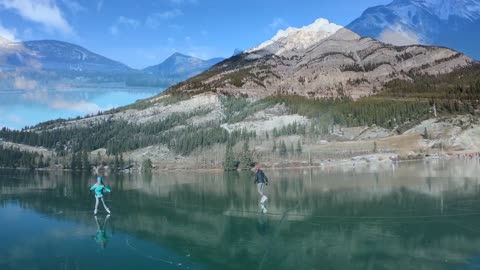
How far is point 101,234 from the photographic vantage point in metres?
23.4

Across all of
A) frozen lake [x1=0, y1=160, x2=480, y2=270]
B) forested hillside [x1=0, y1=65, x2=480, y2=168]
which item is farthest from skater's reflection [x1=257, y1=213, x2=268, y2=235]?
forested hillside [x1=0, y1=65, x2=480, y2=168]

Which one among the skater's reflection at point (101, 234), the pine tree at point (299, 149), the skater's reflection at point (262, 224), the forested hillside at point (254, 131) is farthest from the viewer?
Answer: the forested hillside at point (254, 131)

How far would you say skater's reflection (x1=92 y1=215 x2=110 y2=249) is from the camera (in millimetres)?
21219

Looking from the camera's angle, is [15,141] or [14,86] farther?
[15,141]

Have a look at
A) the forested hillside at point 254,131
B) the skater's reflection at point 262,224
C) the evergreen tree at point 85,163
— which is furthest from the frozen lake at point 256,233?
the forested hillside at point 254,131

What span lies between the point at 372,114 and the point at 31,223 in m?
149

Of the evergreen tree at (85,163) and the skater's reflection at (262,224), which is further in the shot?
the evergreen tree at (85,163)

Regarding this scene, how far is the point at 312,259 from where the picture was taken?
1752 centimetres

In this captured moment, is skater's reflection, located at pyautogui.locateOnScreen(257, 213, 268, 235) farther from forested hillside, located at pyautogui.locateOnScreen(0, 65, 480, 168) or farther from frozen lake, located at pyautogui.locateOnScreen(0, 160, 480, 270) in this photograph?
forested hillside, located at pyautogui.locateOnScreen(0, 65, 480, 168)

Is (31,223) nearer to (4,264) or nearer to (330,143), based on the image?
(4,264)

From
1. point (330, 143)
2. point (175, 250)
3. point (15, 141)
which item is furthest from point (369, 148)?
point (15, 141)

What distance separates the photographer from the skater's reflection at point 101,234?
2122cm

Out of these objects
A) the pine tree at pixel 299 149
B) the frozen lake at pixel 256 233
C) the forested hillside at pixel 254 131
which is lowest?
the frozen lake at pixel 256 233

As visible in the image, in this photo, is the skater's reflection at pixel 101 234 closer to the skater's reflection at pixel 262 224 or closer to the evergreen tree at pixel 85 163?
the skater's reflection at pixel 262 224
